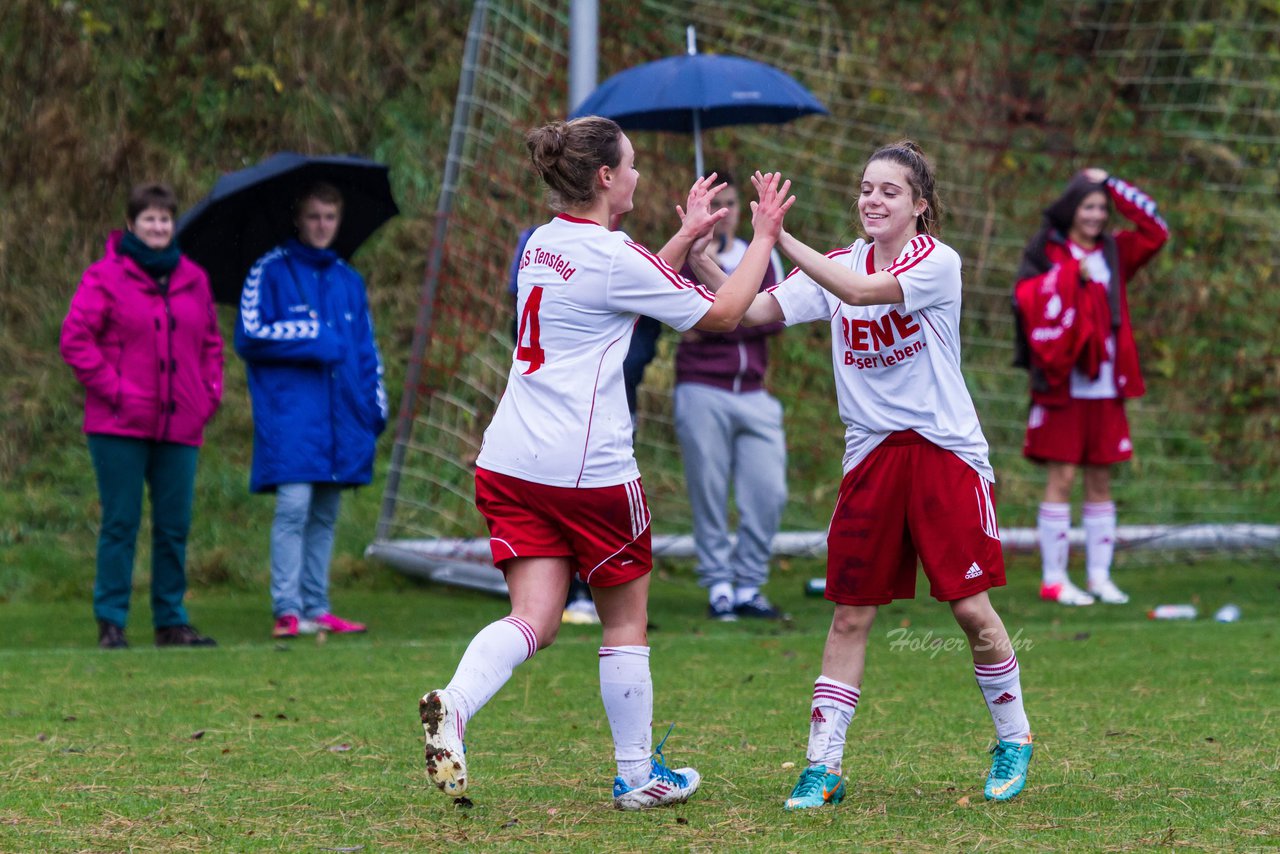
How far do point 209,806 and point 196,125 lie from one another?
925cm

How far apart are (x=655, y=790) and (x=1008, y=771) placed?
88 cm

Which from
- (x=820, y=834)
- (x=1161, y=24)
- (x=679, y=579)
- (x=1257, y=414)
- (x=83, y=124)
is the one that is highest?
(x=1161, y=24)

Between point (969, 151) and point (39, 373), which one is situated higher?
point (969, 151)

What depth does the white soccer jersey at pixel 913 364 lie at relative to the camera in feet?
12.9

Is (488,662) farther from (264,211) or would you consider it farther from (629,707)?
(264,211)

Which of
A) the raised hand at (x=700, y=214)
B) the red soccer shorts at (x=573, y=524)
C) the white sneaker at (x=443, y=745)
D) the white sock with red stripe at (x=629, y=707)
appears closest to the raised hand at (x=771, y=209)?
the raised hand at (x=700, y=214)

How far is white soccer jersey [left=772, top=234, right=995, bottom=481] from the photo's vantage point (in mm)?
3941

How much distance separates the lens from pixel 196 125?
12281mm

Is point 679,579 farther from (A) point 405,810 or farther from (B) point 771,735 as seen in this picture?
(A) point 405,810

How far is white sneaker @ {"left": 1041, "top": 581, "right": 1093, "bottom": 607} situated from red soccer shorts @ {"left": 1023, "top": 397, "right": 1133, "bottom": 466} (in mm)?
650

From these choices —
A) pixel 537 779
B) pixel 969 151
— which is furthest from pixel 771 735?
pixel 969 151

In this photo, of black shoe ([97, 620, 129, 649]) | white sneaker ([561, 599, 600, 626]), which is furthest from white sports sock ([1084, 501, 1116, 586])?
black shoe ([97, 620, 129, 649])

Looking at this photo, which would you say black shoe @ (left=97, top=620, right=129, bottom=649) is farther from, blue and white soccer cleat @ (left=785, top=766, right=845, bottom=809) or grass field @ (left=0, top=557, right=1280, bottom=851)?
blue and white soccer cleat @ (left=785, top=766, right=845, bottom=809)

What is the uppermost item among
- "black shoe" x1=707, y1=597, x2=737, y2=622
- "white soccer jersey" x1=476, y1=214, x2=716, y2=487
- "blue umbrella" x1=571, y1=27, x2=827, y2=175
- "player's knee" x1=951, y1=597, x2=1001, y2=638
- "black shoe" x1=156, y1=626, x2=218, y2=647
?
"blue umbrella" x1=571, y1=27, x2=827, y2=175
